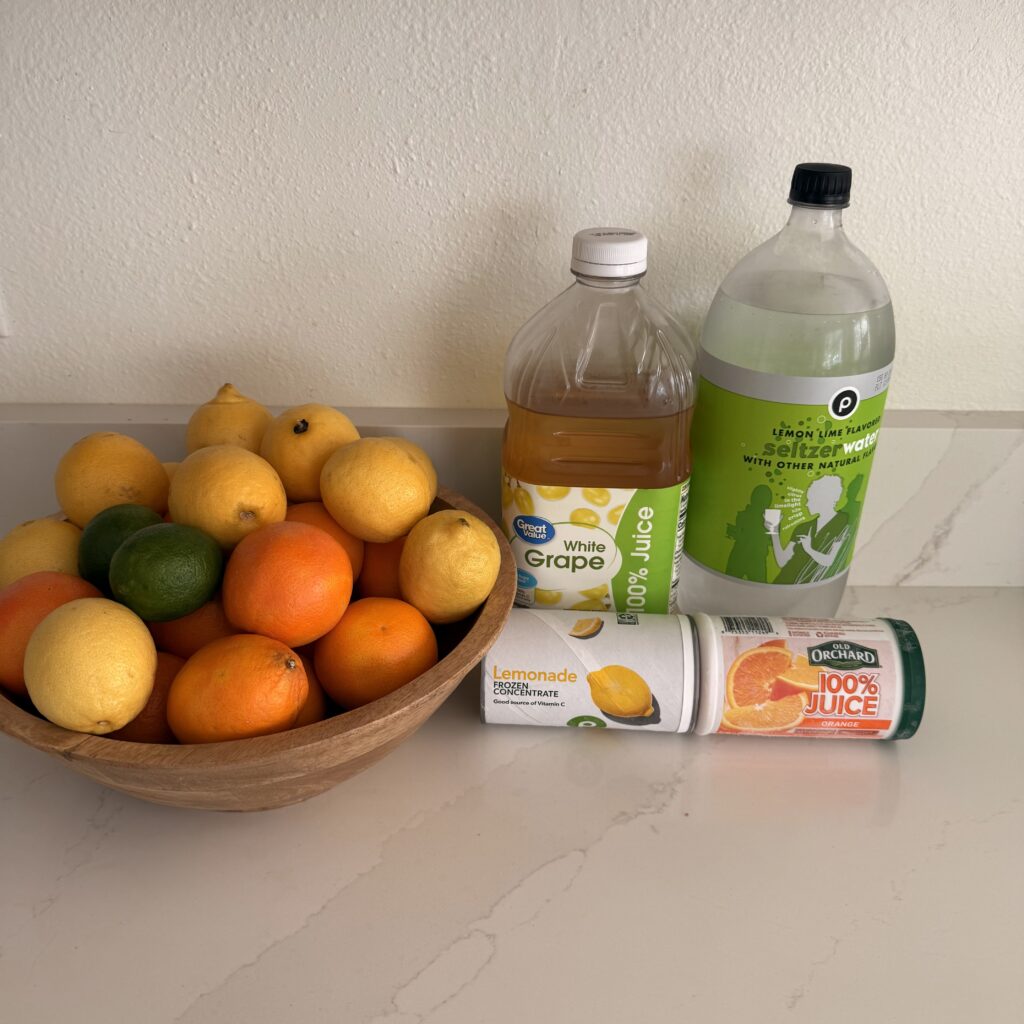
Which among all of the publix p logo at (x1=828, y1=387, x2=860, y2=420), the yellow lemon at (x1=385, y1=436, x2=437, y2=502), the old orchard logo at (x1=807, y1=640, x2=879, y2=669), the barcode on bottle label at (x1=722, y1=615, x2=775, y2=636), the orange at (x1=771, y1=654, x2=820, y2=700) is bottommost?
the orange at (x1=771, y1=654, x2=820, y2=700)

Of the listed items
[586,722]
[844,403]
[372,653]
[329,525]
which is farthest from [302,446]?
[844,403]

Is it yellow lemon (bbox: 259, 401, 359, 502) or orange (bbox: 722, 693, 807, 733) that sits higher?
yellow lemon (bbox: 259, 401, 359, 502)

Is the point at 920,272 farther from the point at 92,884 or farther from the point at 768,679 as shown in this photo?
the point at 92,884

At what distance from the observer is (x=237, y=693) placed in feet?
1.76

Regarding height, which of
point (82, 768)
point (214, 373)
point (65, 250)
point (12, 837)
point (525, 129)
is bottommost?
point (12, 837)

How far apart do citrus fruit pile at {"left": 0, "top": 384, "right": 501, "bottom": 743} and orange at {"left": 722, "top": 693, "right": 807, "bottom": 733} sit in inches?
8.2

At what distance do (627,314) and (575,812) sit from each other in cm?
37

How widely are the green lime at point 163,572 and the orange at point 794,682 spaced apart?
401 millimetres

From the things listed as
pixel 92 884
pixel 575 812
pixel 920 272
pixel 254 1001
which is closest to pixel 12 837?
pixel 92 884

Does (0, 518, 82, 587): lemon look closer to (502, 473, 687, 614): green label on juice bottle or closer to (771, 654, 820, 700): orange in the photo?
(502, 473, 687, 614): green label on juice bottle

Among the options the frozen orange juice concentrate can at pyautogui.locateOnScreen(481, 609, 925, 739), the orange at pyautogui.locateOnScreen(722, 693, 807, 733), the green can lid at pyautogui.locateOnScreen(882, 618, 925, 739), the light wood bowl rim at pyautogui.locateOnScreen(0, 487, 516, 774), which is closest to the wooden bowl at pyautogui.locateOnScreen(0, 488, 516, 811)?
the light wood bowl rim at pyautogui.locateOnScreen(0, 487, 516, 774)

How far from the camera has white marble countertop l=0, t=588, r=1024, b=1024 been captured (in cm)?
53

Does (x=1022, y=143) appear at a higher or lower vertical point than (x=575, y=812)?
higher

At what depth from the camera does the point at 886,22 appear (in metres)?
0.67
